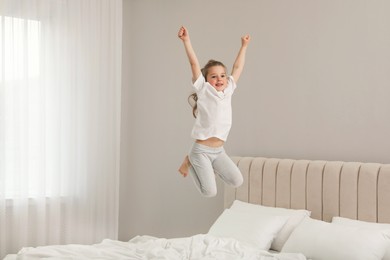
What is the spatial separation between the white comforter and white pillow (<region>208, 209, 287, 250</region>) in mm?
136

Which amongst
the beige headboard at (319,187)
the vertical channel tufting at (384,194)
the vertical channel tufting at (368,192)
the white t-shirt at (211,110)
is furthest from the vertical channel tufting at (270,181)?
the white t-shirt at (211,110)

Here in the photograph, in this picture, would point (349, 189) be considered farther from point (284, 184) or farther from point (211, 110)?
point (211, 110)

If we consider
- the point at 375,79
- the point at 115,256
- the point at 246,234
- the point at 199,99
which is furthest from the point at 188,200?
the point at 199,99

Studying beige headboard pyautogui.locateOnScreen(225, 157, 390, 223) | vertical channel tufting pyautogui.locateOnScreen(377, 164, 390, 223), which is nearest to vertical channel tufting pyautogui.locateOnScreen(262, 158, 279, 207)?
beige headboard pyautogui.locateOnScreen(225, 157, 390, 223)

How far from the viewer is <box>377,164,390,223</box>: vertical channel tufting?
11.8ft

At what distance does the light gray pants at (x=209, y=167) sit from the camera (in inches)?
99.3

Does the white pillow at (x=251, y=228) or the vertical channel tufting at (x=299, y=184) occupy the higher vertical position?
the vertical channel tufting at (x=299, y=184)

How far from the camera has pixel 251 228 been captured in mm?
3973

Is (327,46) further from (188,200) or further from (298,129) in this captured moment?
(188,200)

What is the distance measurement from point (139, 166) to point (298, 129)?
195 centimetres

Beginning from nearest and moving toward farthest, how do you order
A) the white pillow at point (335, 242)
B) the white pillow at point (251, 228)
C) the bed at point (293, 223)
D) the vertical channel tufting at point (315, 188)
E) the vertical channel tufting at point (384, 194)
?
the white pillow at point (335, 242) → the bed at point (293, 223) → the vertical channel tufting at point (384, 194) → the white pillow at point (251, 228) → the vertical channel tufting at point (315, 188)

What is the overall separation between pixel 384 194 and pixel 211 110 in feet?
5.57

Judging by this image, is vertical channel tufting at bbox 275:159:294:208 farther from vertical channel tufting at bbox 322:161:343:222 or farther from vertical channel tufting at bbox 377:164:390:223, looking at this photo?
vertical channel tufting at bbox 377:164:390:223

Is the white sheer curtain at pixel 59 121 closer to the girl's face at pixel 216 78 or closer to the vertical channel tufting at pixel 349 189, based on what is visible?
the vertical channel tufting at pixel 349 189
